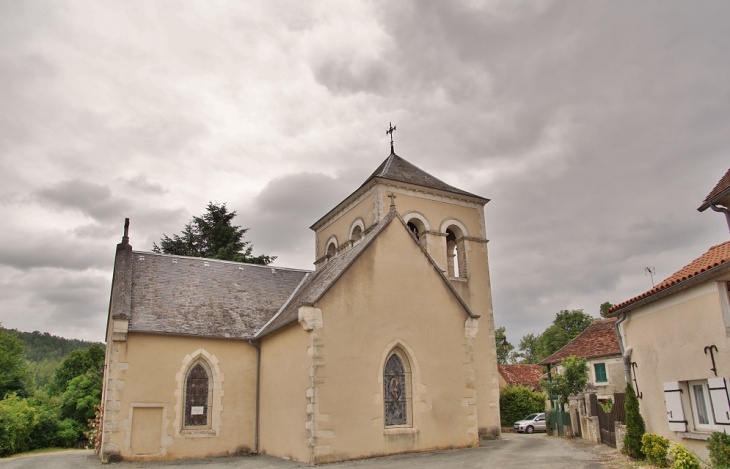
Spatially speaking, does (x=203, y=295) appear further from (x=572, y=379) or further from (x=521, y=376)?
(x=521, y=376)

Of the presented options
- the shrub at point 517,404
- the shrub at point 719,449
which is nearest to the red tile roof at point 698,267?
the shrub at point 719,449

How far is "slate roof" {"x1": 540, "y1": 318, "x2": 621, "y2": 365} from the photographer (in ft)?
97.1

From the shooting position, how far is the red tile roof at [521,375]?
132ft

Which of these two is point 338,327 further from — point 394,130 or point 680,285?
point 394,130

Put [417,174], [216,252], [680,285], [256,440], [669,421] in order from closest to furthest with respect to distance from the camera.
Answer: [680,285] < [669,421] < [256,440] < [417,174] < [216,252]

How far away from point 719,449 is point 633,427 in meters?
3.75

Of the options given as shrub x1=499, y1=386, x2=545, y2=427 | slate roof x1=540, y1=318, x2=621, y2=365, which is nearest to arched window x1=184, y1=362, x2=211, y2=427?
shrub x1=499, y1=386, x2=545, y2=427

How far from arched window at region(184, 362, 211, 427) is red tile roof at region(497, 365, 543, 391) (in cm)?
2720

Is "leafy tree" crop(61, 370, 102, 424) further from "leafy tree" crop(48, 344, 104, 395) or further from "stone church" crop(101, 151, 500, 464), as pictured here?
"stone church" crop(101, 151, 500, 464)

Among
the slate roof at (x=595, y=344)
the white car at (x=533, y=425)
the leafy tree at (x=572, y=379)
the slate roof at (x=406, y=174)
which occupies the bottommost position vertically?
the white car at (x=533, y=425)

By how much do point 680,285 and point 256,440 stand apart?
1342 cm

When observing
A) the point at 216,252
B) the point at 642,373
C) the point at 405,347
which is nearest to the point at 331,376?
the point at 405,347

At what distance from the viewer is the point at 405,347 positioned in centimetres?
1625

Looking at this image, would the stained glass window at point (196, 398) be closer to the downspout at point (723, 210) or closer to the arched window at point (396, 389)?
the arched window at point (396, 389)
